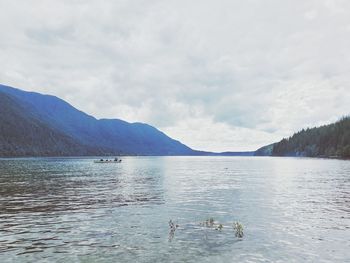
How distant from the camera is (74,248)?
24.5 meters

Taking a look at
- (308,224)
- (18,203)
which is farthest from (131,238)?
(18,203)

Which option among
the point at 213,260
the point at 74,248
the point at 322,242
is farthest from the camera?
the point at 322,242

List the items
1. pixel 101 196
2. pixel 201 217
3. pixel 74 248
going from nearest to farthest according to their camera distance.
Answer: pixel 74 248 < pixel 201 217 < pixel 101 196

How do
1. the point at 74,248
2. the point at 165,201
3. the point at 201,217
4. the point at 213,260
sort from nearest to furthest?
the point at 213,260, the point at 74,248, the point at 201,217, the point at 165,201

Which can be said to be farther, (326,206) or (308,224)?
(326,206)

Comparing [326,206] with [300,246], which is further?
[326,206]

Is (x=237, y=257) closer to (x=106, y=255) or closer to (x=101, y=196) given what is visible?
(x=106, y=255)

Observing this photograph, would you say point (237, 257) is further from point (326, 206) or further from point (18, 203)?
point (18, 203)

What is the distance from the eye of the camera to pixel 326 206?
150ft

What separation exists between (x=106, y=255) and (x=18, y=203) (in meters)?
28.6

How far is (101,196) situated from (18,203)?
1235 centimetres

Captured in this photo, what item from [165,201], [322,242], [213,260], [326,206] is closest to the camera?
[213,260]

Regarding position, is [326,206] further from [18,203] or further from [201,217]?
[18,203]

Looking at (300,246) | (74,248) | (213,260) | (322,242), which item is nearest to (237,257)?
(213,260)
